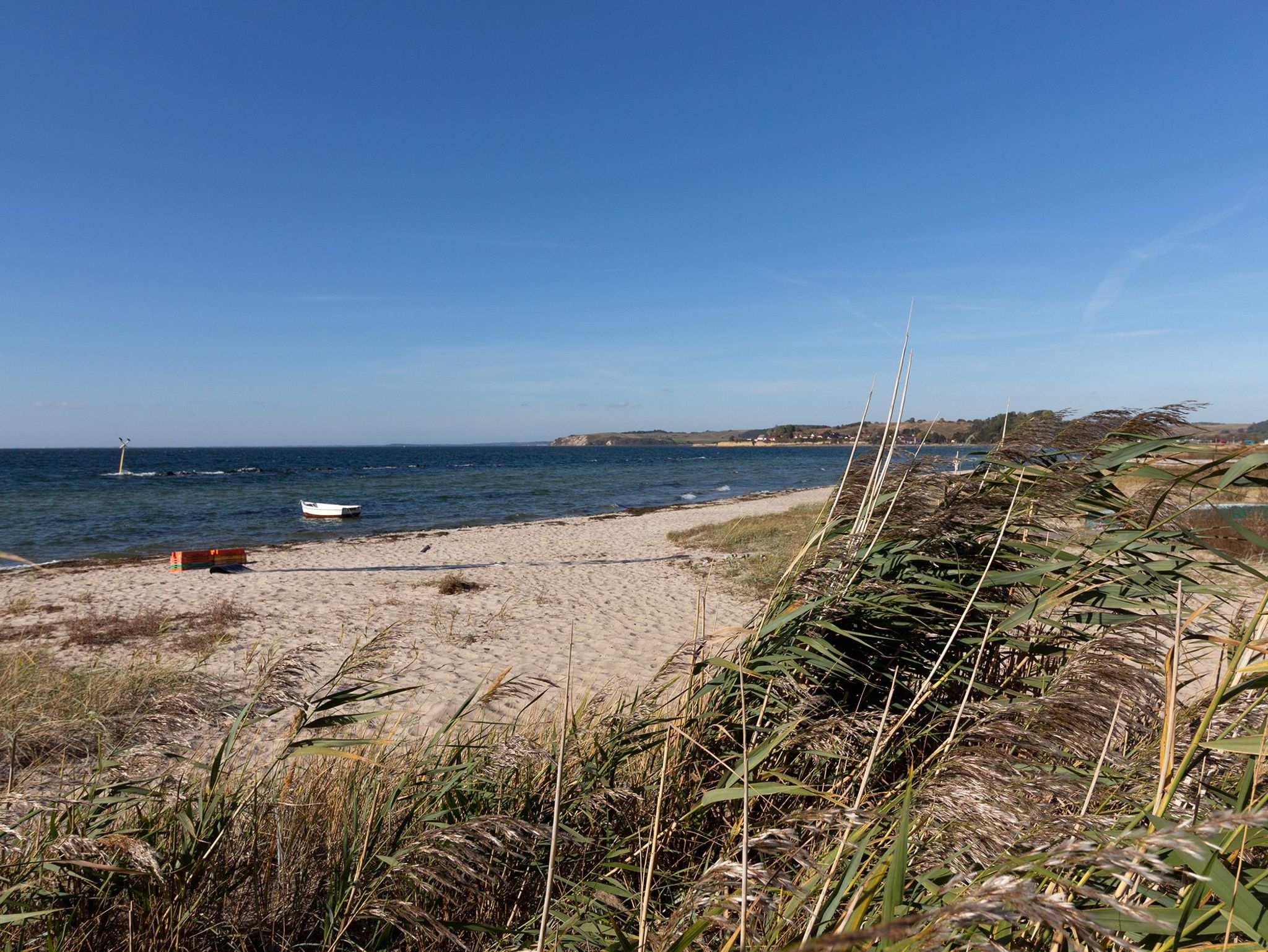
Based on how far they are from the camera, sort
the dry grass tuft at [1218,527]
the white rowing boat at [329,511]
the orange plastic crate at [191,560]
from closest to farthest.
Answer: the dry grass tuft at [1218,527]
the orange plastic crate at [191,560]
the white rowing boat at [329,511]

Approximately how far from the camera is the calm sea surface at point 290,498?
24.2 m

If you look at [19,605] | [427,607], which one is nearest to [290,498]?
[19,605]

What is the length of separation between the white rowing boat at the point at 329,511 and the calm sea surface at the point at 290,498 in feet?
1.38

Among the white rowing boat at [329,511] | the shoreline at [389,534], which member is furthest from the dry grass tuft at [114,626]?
the white rowing boat at [329,511]

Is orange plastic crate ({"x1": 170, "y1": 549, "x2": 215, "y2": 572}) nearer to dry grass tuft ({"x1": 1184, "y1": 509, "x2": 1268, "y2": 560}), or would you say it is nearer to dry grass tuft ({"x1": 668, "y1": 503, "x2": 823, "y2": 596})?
dry grass tuft ({"x1": 668, "y1": 503, "x2": 823, "y2": 596})

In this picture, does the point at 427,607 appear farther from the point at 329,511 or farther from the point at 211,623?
the point at 329,511

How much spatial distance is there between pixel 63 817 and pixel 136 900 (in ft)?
1.13

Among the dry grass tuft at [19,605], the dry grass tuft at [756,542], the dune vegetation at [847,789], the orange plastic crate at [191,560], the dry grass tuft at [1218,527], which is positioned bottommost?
the dry grass tuft at [19,605]

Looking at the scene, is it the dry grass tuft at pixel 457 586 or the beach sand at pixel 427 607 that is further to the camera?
the dry grass tuft at pixel 457 586

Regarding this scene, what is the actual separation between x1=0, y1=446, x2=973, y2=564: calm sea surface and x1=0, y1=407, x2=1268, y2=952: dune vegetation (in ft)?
2.33

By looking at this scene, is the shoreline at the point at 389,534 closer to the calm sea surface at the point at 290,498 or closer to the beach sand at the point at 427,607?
the beach sand at the point at 427,607

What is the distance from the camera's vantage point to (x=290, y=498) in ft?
127

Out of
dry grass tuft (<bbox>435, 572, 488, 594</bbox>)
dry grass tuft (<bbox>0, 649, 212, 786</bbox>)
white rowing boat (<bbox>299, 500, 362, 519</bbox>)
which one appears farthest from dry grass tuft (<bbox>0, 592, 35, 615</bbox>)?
white rowing boat (<bbox>299, 500, 362, 519</bbox>)

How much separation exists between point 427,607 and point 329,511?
57.6 feet
